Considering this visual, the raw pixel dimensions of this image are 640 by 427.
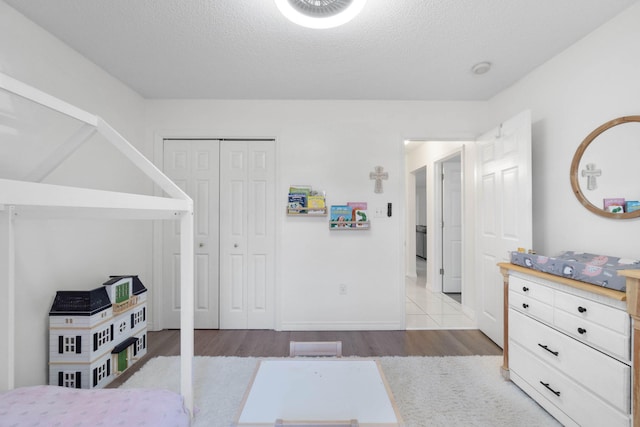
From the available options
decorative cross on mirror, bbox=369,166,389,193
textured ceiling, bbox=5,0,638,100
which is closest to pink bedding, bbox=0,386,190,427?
textured ceiling, bbox=5,0,638,100

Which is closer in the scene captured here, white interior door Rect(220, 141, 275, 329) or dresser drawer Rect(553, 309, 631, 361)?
dresser drawer Rect(553, 309, 631, 361)

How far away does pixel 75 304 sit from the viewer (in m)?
1.81

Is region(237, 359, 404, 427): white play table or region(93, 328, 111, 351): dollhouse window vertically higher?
region(237, 359, 404, 427): white play table

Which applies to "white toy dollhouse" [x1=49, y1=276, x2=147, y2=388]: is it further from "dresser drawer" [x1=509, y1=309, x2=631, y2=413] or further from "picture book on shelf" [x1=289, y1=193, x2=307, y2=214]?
"dresser drawer" [x1=509, y1=309, x2=631, y2=413]

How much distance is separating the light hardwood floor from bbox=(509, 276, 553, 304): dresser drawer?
33.9 inches

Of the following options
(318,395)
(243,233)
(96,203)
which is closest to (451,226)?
(243,233)

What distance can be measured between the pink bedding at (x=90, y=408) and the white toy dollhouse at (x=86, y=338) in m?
0.72

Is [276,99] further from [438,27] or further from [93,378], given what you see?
[93,378]

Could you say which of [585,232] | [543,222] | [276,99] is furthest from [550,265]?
[276,99]

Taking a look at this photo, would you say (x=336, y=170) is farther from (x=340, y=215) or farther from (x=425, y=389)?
(x=425, y=389)

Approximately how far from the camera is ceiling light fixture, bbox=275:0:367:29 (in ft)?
4.80

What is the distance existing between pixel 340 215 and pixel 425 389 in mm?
1670

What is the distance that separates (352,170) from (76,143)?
2260 millimetres

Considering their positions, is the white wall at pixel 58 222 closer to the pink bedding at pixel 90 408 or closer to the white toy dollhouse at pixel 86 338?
the white toy dollhouse at pixel 86 338
